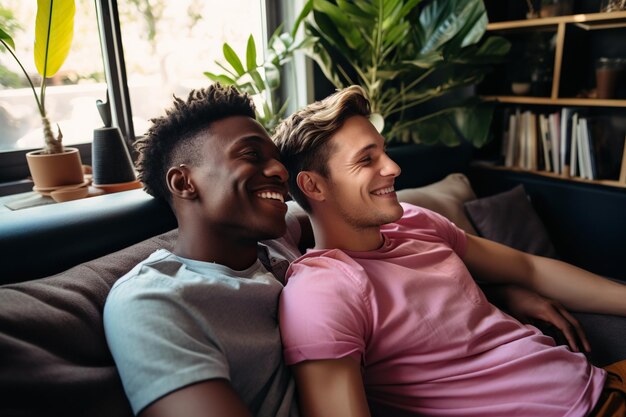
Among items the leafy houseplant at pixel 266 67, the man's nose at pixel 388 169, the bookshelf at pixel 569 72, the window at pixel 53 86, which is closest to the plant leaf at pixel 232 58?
the leafy houseplant at pixel 266 67

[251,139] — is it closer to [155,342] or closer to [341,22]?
[155,342]

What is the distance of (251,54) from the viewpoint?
6.33 feet

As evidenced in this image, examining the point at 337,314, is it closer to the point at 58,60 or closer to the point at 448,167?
the point at 58,60

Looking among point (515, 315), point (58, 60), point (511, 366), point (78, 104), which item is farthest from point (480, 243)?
point (78, 104)

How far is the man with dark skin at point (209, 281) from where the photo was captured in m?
0.72

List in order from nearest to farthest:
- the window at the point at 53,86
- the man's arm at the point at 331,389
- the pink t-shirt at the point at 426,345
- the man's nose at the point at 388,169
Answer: the man's arm at the point at 331,389, the pink t-shirt at the point at 426,345, the man's nose at the point at 388,169, the window at the point at 53,86

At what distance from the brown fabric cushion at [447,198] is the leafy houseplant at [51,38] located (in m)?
1.24

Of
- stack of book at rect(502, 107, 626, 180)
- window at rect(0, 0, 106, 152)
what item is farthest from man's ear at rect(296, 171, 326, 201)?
stack of book at rect(502, 107, 626, 180)

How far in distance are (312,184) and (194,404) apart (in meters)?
0.64

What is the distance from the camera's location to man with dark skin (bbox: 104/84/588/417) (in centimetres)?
72

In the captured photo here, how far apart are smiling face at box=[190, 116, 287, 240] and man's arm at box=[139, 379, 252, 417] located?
36cm

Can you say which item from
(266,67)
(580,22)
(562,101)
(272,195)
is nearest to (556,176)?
(562,101)

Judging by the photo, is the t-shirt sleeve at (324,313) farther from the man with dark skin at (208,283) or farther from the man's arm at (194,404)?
the man's arm at (194,404)

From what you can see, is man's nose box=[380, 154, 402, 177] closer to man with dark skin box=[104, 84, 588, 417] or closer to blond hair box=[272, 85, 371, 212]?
blond hair box=[272, 85, 371, 212]
